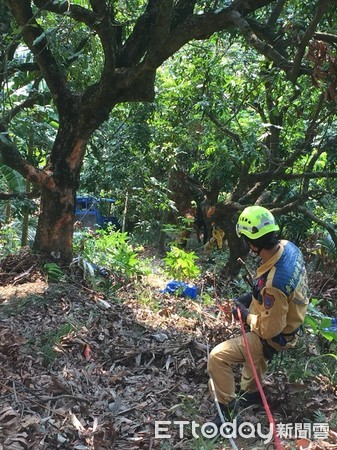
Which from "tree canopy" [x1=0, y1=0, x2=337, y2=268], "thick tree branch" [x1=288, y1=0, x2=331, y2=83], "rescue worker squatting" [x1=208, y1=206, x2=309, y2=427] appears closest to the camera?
"rescue worker squatting" [x1=208, y1=206, x2=309, y2=427]

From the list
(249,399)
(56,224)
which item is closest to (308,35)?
(249,399)

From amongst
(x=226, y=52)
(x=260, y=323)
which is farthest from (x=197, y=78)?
(x=260, y=323)

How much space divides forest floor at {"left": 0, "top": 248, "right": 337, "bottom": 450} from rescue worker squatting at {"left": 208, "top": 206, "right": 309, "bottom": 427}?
1.19 feet

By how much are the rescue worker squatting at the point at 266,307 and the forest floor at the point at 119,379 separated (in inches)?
14.3

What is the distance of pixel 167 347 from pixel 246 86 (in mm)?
4602

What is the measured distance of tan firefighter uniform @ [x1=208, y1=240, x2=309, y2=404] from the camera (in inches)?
143

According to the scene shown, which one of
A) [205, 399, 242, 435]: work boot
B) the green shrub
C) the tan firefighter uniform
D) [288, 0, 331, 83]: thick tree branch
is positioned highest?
[288, 0, 331, 83]: thick tree branch

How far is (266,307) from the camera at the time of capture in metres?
3.68

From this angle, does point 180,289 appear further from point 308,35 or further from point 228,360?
point 308,35

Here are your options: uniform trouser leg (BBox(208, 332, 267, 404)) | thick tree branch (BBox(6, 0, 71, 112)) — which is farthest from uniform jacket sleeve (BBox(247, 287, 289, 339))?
thick tree branch (BBox(6, 0, 71, 112))

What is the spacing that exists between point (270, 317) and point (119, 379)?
1.74 m

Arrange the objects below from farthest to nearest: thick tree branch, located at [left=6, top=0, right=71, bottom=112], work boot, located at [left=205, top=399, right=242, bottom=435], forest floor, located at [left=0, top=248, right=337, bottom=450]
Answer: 1. thick tree branch, located at [left=6, top=0, right=71, bottom=112]
2. work boot, located at [left=205, top=399, right=242, bottom=435]
3. forest floor, located at [left=0, top=248, right=337, bottom=450]

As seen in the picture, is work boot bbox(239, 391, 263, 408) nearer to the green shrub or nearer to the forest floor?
the forest floor

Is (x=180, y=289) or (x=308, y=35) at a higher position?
(x=308, y=35)
